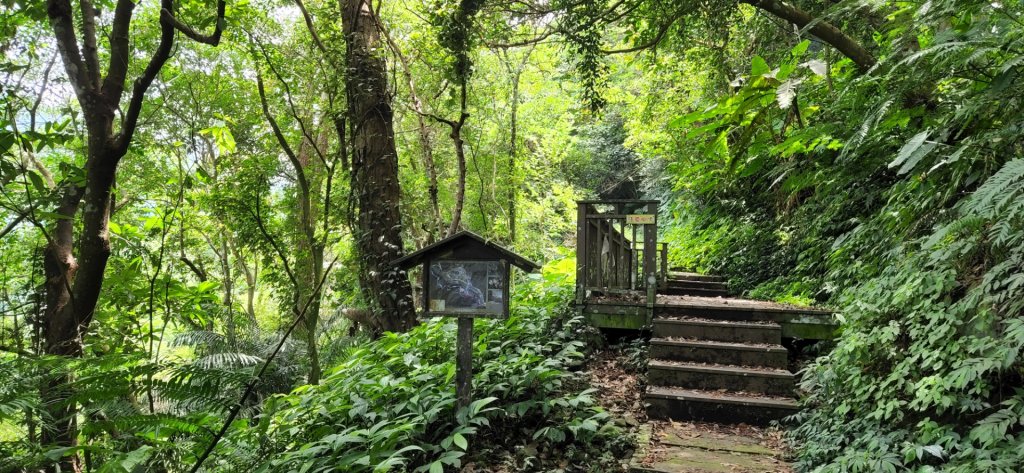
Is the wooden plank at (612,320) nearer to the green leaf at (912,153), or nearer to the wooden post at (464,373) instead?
the wooden post at (464,373)

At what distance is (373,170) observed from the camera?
5734 millimetres

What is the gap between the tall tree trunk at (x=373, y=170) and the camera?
5680 millimetres

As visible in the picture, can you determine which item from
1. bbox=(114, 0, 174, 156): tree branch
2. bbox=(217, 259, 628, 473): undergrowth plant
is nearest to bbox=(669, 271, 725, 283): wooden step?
bbox=(217, 259, 628, 473): undergrowth plant

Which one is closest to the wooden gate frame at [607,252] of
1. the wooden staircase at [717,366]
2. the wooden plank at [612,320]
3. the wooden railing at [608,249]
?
the wooden railing at [608,249]

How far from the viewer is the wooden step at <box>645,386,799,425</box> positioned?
4336mm

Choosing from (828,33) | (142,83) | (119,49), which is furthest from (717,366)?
(119,49)

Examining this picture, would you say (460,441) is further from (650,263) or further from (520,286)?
(520,286)

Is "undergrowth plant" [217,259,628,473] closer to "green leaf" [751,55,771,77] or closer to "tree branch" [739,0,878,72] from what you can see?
"green leaf" [751,55,771,77]

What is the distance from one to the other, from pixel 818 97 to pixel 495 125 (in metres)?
8.28

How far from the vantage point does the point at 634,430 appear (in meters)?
4.14

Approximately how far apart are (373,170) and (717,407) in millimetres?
4179

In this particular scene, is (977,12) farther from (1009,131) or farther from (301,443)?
(301,443)

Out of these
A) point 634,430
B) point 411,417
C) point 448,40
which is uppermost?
point 448,40

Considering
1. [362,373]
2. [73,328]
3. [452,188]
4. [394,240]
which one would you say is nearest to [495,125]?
[452,188]
